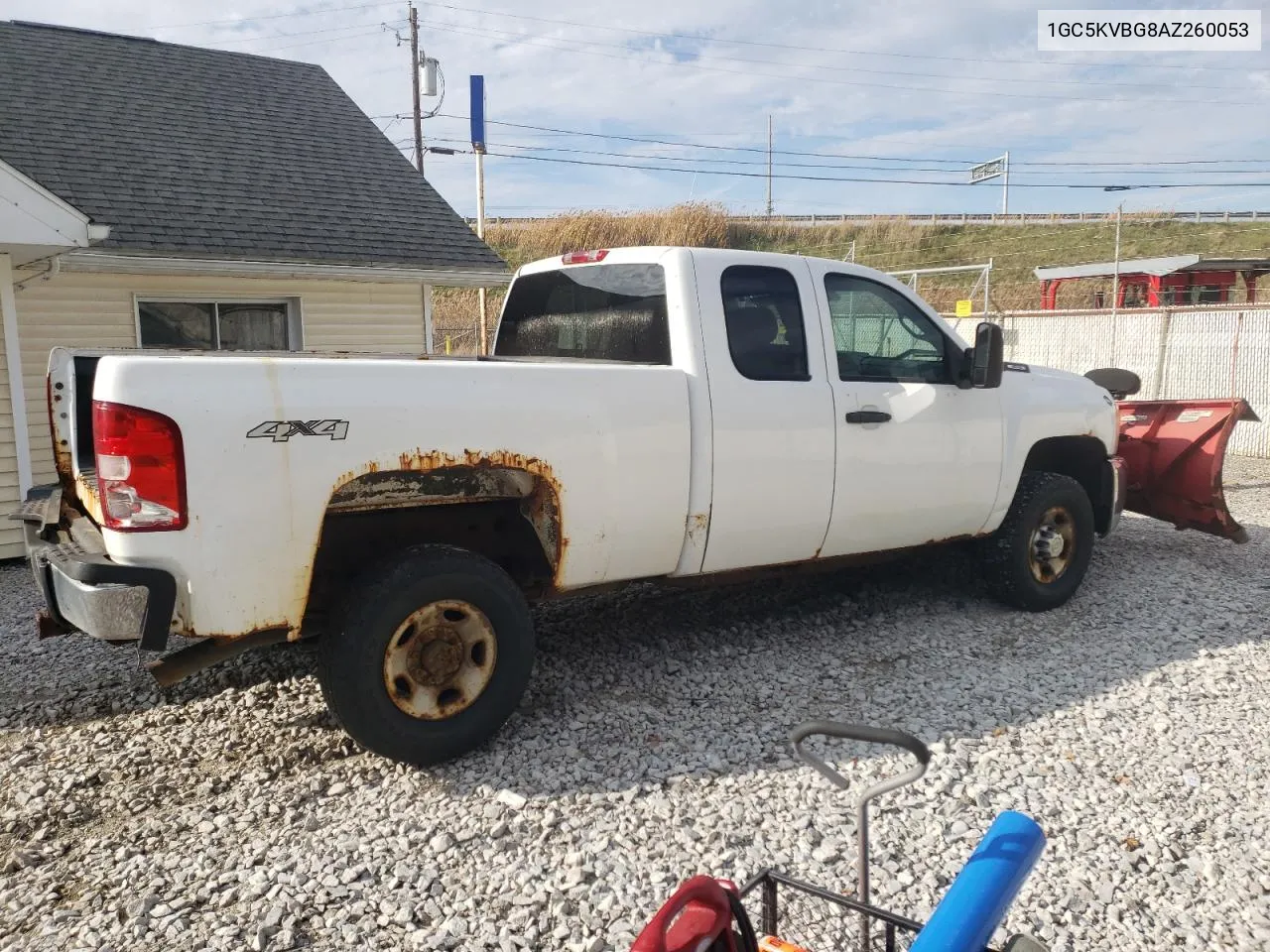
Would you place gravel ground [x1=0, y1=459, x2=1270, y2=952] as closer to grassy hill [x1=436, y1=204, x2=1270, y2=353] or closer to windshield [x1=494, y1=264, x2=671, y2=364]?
windshield [x1=494, y1=264, x2=671, y2=364]

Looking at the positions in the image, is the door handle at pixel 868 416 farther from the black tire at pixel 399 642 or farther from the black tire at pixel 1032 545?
the black tire at pixel 399 642

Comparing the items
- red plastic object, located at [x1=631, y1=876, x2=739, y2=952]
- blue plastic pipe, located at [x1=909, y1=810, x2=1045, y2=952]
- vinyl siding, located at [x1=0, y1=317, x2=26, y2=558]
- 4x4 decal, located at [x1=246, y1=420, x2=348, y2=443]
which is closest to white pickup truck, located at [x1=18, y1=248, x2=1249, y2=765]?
4x4 decal, located at [x1=246, y1=420, x2=348, y2=443]

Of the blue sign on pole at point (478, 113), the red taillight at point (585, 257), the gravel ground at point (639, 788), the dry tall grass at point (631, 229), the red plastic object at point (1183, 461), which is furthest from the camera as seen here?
the dry tall grass at point (631, 229)

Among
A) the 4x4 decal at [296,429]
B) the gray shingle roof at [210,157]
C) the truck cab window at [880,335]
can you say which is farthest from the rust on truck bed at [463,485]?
the gray shingle roof at [210,157]

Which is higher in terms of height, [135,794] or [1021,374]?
[1021,374]

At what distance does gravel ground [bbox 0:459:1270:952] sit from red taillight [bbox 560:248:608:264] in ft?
6.73

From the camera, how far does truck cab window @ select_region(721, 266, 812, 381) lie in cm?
455

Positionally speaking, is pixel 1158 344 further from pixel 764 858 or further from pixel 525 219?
pixel 525 219

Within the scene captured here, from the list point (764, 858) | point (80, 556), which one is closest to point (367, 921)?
point (764, 858)

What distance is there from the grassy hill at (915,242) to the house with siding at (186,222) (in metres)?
13.8

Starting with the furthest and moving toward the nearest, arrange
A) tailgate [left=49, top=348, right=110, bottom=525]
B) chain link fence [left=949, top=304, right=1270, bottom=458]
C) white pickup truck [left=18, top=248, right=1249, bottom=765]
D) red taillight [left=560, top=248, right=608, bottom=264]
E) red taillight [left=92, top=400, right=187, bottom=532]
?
chain link fence [left=949, top=304, right=1270, bottom=458] → red taillight [left=560, top=248, right=608, bottom=264] → tailgate [left=49, top=348, right=110, bottom=525] → white pickup truck [left=18, top=248, right=1249, bottom=765] → red taillight [left=92, top=400, right=187, bottom=532]

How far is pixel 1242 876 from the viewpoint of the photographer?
3.08 meters

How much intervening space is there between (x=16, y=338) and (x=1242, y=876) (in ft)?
28.0

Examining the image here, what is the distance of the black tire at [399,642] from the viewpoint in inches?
140
